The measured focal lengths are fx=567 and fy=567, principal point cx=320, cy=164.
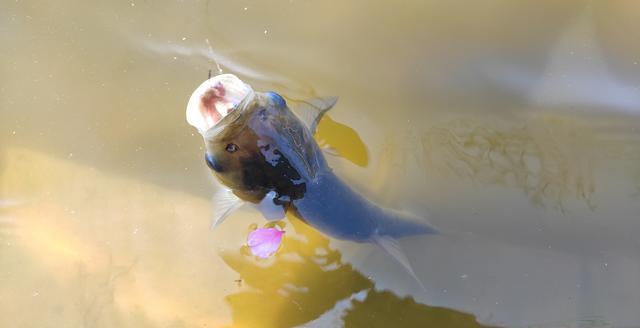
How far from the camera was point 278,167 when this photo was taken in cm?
229

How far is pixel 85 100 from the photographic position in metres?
3.12

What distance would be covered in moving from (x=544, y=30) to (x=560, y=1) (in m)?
0.18

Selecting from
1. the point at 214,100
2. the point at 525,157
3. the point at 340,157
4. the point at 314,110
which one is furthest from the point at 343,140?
the point at 214,100

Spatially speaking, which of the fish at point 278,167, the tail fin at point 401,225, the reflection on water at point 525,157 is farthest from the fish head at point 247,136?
the reflection on water at point 525,157

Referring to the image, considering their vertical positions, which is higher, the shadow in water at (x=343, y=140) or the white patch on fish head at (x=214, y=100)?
the white patch on fish head at (x=214, y=100)

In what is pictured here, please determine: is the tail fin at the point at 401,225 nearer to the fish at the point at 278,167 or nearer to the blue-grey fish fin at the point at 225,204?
the fish at the point at 278,167

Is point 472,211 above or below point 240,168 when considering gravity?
below

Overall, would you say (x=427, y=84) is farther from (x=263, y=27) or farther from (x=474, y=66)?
(x=263, y=27)

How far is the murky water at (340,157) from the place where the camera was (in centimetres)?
305

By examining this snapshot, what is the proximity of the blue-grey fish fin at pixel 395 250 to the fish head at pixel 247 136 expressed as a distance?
0.62 meters

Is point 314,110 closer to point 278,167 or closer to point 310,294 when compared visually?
point 278,167

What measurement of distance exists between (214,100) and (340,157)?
122 centimetres

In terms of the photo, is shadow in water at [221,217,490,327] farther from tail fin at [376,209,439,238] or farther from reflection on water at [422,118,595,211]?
reflection on water at [422,118,595,211]

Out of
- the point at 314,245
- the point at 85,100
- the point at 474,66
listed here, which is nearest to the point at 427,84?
the point at 474,66
